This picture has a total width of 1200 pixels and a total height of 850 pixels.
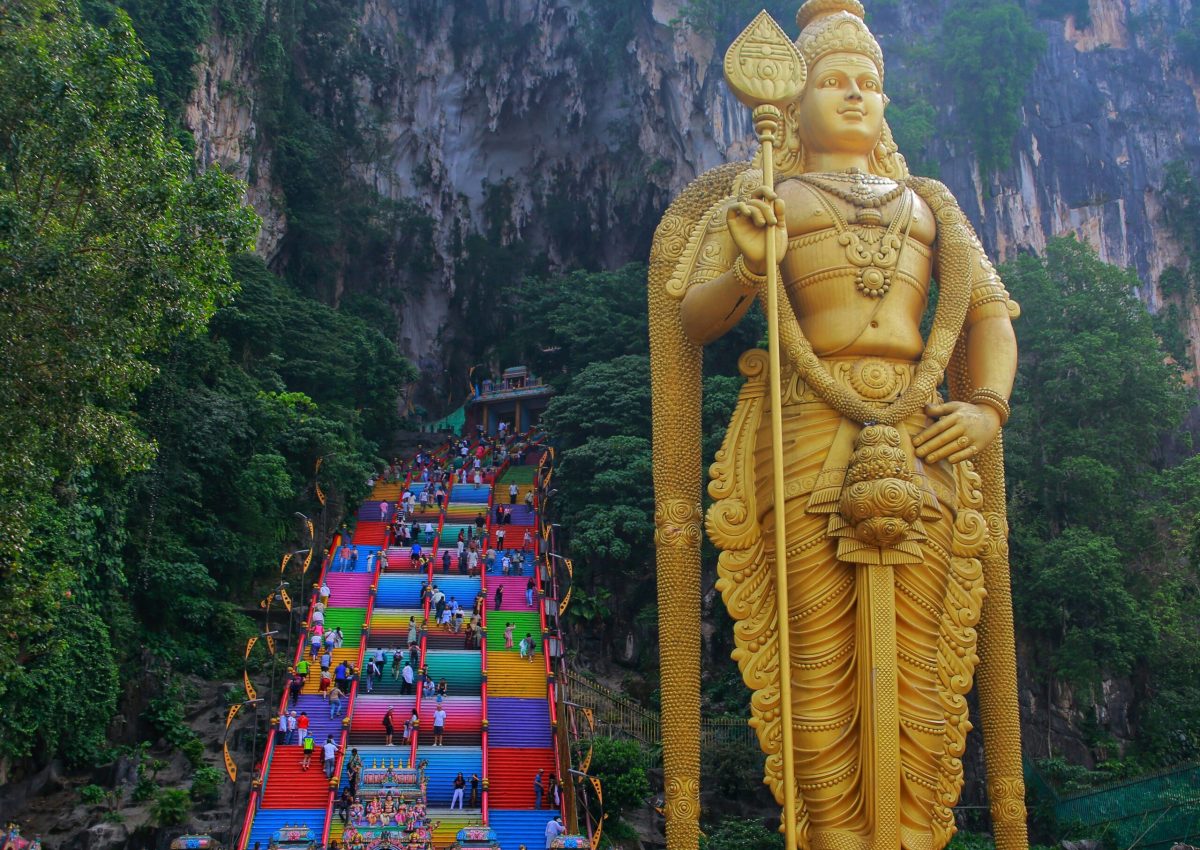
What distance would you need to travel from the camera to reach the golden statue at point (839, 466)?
625 cm

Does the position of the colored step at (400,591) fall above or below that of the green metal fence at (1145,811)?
above

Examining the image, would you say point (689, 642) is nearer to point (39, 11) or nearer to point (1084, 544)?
point (39, 11)

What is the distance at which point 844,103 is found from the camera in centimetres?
714

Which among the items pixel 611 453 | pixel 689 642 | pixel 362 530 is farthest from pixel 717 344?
pixel 689 642

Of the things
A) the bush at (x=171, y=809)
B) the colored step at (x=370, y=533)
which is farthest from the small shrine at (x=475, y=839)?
the colored step at (x=370, y=533)

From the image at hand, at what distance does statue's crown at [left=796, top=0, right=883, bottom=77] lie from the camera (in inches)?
284

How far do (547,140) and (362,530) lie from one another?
15.3 m

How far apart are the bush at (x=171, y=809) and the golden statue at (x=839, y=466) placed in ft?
24.9

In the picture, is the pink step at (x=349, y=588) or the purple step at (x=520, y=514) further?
the purple step at (x=520, y=514)

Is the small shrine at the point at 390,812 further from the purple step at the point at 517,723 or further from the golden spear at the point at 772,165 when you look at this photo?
the golden spear at the point at 772,165

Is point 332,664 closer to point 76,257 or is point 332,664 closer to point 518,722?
point 518,722

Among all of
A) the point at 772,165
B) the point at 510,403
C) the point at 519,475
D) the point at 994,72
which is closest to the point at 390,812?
the point at 772,165

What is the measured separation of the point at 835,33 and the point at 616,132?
80.3 ft

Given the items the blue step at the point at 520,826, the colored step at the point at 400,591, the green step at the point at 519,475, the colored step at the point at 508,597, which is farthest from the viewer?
the green step at the point at 519,475
